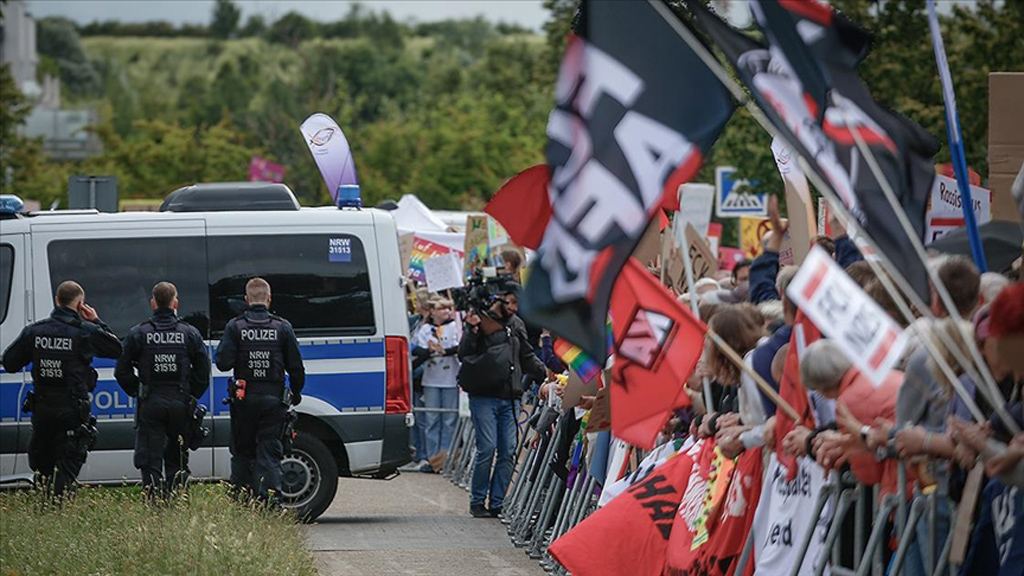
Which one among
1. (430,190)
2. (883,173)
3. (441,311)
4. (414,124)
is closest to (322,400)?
(441,311)

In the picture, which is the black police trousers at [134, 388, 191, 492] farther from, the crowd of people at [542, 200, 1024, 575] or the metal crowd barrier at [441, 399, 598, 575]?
the crowd of people at [542, 200, 1024, 575]

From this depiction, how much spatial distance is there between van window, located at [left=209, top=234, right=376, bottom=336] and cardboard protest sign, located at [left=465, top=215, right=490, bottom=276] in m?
5.69

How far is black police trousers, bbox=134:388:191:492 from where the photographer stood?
45.7 feet

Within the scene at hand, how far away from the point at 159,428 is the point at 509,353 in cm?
313

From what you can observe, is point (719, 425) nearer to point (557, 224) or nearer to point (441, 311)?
point (557, 224)

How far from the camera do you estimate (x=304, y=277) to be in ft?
49.8

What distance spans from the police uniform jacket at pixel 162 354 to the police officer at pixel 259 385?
25cm

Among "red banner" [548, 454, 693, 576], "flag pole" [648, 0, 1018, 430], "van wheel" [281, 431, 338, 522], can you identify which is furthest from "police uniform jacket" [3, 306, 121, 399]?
"flag pole" [648, 0, 1018, 430]

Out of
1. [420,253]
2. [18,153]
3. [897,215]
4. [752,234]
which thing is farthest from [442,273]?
[18,153]

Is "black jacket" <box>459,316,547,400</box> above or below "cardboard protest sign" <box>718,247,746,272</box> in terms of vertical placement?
below

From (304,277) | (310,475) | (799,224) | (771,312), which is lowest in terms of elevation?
(310,475)

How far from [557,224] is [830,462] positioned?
1688mm

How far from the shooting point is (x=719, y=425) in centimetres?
903

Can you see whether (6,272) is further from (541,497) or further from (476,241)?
(476,241)
